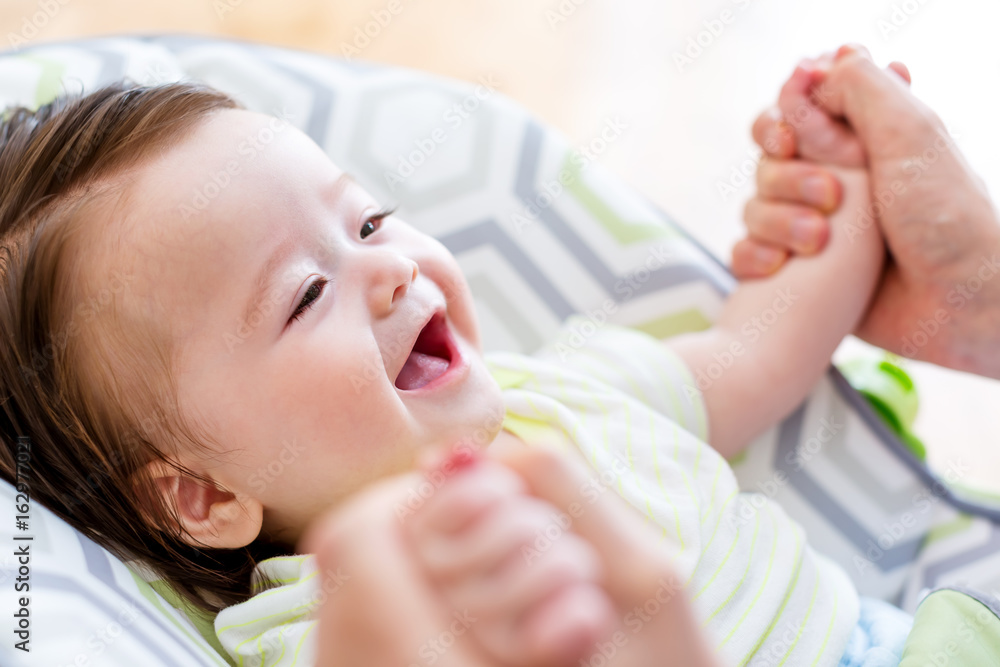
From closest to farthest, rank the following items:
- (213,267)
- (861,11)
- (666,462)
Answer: (213,267) < (666,462) < (861,11)

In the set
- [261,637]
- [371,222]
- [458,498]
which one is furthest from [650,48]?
[458,498]

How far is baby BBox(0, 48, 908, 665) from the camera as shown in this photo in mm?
603

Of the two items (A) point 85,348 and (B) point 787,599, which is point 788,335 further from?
(A) point 85,348

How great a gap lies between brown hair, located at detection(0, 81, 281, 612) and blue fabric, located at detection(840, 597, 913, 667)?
54cm

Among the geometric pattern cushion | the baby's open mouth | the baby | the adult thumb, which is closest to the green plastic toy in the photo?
the geometric pattern cushion

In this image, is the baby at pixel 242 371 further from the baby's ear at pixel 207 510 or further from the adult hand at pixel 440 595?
the adult hand at pixel 440 595

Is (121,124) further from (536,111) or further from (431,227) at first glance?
(536,111)

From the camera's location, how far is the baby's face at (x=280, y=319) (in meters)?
0.60

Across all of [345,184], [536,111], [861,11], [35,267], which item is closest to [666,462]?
[345,184]

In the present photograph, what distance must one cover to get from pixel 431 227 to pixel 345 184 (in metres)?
0.30

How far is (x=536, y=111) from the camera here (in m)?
1.68

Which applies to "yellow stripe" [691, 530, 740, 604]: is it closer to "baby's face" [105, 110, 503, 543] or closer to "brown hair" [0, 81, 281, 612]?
"baby's face" [105, 110, 503, 543]

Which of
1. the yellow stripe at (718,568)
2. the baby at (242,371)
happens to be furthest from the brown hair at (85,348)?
the yellow stripe at (718,568)

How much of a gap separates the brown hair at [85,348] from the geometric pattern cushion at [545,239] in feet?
1.06
